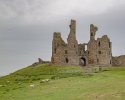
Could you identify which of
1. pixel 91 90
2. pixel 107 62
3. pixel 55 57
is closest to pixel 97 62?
pixel 107 62

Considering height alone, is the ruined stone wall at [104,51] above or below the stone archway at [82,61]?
above

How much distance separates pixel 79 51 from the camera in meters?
115

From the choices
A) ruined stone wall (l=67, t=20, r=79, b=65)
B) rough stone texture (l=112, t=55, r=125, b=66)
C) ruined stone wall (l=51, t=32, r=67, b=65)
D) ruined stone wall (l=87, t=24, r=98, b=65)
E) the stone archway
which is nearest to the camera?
ruined stone wall (l=51, t=32, r=67, b=65)

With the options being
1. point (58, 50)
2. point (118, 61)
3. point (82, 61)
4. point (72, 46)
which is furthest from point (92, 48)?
point (118, 61)

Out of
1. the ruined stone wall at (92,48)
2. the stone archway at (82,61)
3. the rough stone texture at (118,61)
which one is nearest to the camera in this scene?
the ruined stone wall at (92,48)

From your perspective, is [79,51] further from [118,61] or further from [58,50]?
[118,61]

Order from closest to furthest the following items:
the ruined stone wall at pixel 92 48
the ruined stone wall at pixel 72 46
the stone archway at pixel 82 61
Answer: the ruined stone wall at pixel 72 46 < the ruined stone wall at pixel 92 48 < the stone archway at pixel 82 61

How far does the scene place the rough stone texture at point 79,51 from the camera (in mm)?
111812

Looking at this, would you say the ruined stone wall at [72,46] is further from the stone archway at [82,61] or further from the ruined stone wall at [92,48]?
the ruined stone wall at [92,48]

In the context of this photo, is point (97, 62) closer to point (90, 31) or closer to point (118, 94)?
point (90, 31)

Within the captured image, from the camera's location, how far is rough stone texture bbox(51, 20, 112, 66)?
367 ft

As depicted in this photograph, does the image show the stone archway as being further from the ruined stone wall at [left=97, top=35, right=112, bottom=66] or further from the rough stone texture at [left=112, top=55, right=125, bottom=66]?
the rough stone texture at [left=112, top=55, right=125, bottom=66]

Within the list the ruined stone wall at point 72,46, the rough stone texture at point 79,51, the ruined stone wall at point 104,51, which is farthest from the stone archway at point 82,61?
the ruined stone wall at point 104,51

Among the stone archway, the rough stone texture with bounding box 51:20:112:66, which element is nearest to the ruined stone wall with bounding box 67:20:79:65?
the rough stone texture with bounding box 51:20:112:66
